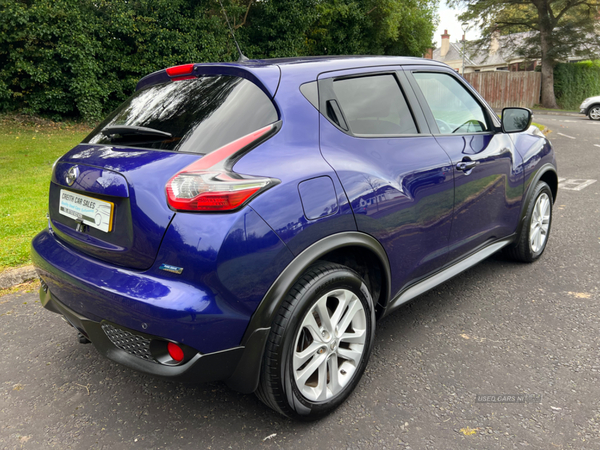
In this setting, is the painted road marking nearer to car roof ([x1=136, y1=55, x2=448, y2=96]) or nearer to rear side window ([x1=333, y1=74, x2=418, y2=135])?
rear side window ([x1=333, y1=74, x2=418, y2=135])

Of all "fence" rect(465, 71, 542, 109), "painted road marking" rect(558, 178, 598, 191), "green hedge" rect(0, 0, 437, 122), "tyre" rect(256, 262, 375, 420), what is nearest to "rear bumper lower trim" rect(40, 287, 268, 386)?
"tyre" rect(256, 262, 375, 420)

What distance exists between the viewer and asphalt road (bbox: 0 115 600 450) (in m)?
2.28

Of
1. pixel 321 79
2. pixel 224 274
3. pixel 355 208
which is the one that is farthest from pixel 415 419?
pixel 321 79

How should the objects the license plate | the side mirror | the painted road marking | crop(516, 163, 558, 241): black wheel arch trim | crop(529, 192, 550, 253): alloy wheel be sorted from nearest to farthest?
the license plate, the side mirror, crop(516, 163, 558, 241): black wheel arch trim, crop(529, 192, 550, 253): alloy wheel, the painted road marking

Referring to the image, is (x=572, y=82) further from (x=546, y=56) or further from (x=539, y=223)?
(x=539, y=223)

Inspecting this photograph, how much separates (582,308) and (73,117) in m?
16.3

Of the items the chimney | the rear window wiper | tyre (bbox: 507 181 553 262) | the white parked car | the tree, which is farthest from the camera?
the chimney

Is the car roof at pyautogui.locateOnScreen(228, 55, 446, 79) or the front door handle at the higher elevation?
the car roof at pyautogui.locateOnScreen(228, 55, 446, 79)

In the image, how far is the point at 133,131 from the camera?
2.43 m

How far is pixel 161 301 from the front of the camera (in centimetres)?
194

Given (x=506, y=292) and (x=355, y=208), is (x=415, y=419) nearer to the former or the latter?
(x=355, y=208)

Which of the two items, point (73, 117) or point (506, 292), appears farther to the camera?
point (73, 117)

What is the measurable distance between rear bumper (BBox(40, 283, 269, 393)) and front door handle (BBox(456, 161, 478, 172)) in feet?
5.83

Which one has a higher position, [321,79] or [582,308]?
[321,79]
